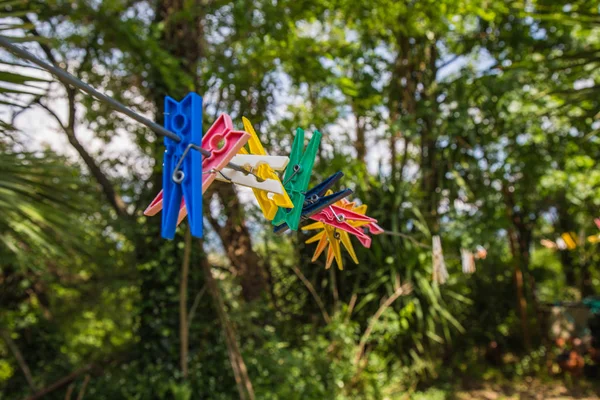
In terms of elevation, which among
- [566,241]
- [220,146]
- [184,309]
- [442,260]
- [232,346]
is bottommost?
[232,346]

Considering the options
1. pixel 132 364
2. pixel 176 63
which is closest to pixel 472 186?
pixel 176 63

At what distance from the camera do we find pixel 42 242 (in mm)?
1871

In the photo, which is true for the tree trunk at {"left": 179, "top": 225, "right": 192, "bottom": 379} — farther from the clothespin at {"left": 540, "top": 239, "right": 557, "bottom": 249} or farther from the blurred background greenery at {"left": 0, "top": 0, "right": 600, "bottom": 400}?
the clothespin at {"left": 540, "top": 239, "right": 557, "bottom": 249}

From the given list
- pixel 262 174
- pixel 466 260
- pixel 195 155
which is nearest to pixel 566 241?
pixel 466 260

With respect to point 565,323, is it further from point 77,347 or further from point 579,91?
point 77,347

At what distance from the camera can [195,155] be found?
666 millimetres

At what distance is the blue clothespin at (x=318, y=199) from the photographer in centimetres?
93

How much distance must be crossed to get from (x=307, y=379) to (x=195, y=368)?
0.59 metres

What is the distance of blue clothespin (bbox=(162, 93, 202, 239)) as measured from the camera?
2.10 ft

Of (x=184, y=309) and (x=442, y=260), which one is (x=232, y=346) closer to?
(x=184, y=309)

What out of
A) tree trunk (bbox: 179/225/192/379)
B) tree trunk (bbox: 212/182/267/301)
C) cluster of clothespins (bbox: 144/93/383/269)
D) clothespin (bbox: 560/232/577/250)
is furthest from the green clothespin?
clothespin (bbox: 560/232/577/250)

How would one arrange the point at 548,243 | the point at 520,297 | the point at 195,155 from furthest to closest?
the point at 548,243 → the point at 520,297 → the point at 195,155

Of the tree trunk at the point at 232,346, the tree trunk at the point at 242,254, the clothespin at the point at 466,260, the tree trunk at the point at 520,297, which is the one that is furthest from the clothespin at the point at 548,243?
the tree trunk at the point at 232,346

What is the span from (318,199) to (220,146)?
0.80 ft
